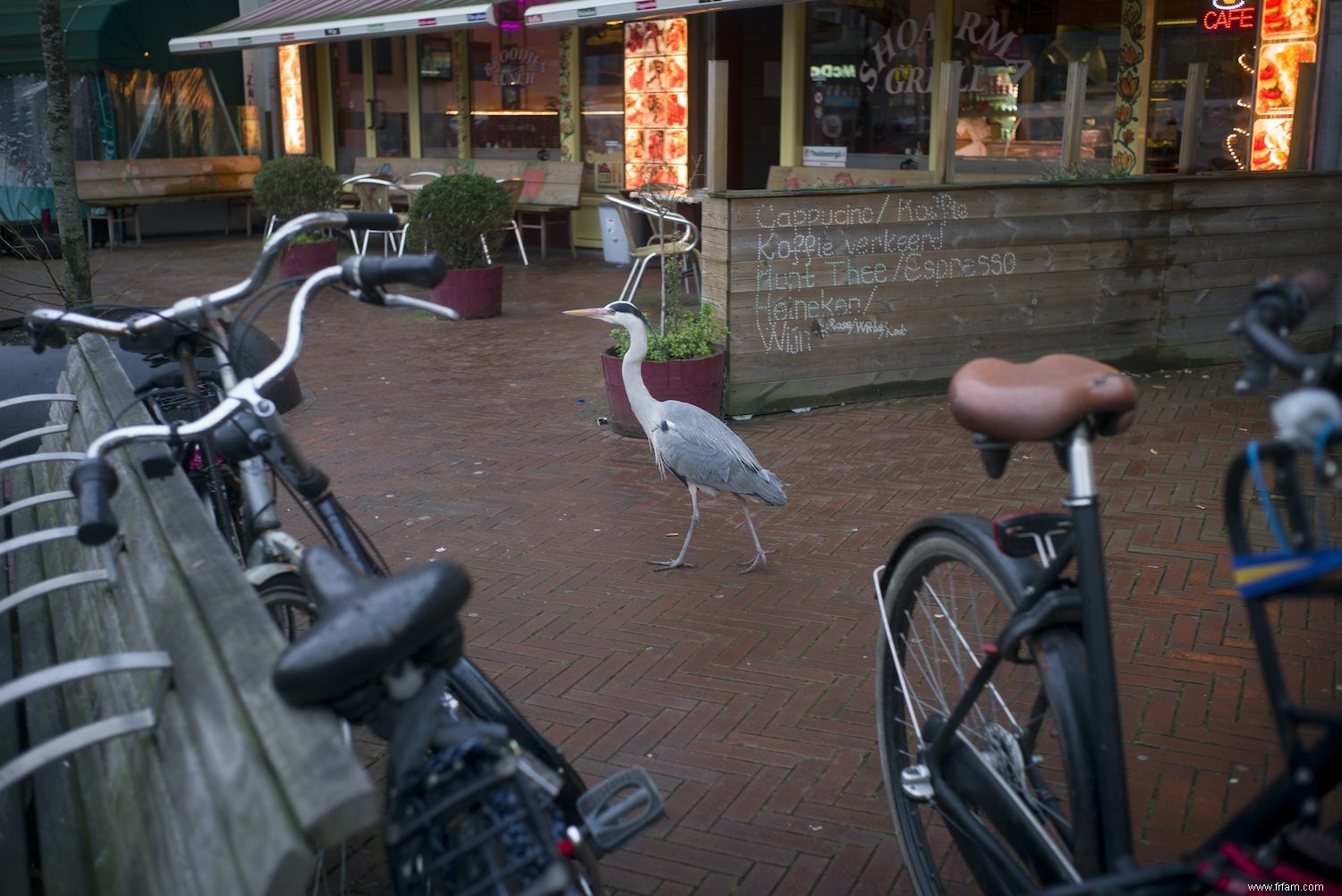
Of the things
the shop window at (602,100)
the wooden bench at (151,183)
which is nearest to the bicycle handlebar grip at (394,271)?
the shop window at (602,100)

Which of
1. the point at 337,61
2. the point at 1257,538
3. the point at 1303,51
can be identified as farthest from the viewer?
the point at 337,61

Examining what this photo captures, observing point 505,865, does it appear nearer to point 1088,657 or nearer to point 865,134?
point 1088,657

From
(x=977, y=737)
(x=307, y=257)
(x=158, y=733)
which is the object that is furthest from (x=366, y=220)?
(x=307, y=257)

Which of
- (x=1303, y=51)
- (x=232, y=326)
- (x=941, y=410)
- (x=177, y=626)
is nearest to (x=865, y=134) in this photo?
(x=1303, y=51)

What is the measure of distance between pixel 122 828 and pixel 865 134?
37.3 feet

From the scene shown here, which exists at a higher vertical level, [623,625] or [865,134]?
[865,134]

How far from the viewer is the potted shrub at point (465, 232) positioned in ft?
31.4

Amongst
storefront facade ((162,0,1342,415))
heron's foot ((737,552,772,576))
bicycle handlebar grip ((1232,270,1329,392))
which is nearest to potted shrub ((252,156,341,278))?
storefront facade ((162,0,1342,415))

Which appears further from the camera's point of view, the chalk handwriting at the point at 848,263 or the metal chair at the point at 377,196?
the metal chair at the point at 377,196

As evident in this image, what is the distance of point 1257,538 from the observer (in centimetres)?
491

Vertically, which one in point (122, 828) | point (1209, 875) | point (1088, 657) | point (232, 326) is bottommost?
point (122, 828)

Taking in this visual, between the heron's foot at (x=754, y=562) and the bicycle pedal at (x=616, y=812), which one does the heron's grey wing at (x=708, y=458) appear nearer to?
the heron's foot at (x=754, y=562)

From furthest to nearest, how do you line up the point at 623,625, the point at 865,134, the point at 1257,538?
the point at 865,134 < the point at 1257,538 < the point at 623,625

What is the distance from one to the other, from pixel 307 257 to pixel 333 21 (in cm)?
398
